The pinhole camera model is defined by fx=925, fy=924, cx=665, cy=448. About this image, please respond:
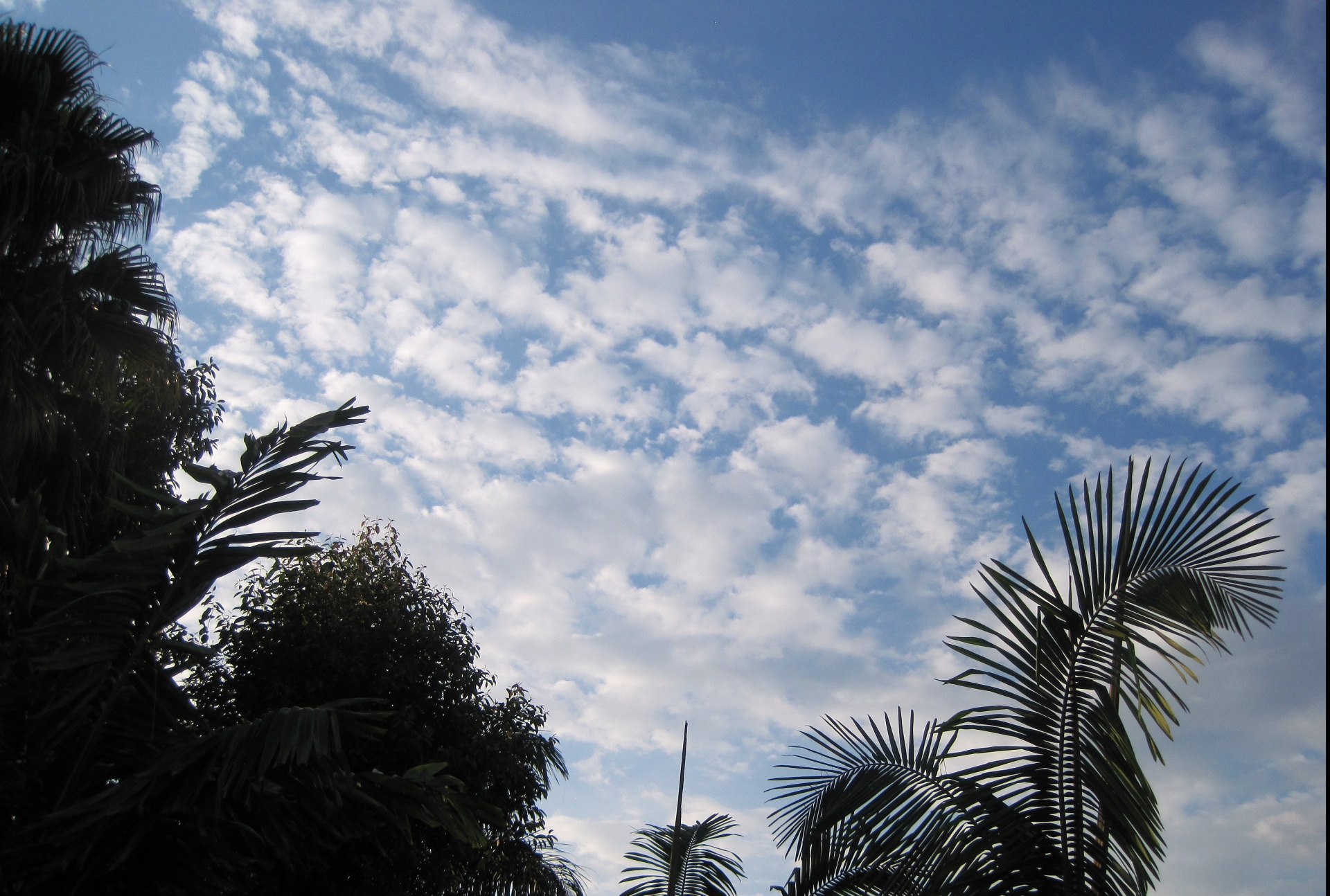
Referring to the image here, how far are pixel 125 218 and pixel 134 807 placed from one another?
6.41 m

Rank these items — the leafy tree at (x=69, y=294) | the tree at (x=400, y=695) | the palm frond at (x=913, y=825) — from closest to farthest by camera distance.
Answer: the palm frond at (x=913, y=825) < the leafy tree at (x=69, y=294) < the tree at (x=400, y=695)

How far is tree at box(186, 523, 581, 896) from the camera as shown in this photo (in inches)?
381

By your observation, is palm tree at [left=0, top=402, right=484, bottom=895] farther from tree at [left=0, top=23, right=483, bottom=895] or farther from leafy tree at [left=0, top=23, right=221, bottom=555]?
leafy tree at [left=0, top=23, right=221, bottom=555]

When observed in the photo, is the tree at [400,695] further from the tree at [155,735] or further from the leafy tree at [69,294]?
the tree at [155,735]

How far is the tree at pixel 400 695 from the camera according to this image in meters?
9.67

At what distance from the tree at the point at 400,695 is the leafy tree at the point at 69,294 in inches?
96.6

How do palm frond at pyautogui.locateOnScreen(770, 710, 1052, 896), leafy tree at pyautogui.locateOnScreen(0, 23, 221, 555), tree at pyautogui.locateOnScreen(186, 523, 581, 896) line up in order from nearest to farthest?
palm frond at pyautogui.locateOnScreen(770, 710, 1052, 896), leafy tree at pyautogui.locateOnScreen(0, 23, 221, 555), tree at pyautogui.locateOnScreen(186, 523, 581, 896)

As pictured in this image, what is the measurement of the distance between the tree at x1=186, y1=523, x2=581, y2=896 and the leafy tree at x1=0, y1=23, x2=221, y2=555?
245cm

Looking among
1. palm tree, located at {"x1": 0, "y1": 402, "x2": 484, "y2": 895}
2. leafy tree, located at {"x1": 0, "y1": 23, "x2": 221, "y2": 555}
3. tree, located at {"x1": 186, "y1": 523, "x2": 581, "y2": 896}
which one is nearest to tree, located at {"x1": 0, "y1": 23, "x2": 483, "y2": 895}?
palm tree, located at {"x1": 0, "y1": 402, "x2": 484, "y2": 895}

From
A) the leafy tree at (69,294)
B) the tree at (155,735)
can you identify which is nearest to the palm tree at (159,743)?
the tree at (155,735)

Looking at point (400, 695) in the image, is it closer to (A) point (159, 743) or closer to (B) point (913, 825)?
(A) point (159, 743)

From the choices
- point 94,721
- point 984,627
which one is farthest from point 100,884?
point 984,627

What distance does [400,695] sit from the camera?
408 inches

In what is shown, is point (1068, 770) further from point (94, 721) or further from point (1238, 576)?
point (94, 721)
